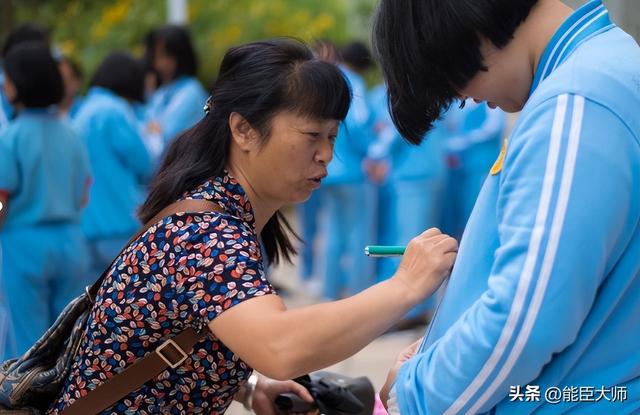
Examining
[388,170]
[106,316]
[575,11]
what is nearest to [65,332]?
[106,316]

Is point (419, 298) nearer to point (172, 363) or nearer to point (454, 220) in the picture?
point (172, 363)

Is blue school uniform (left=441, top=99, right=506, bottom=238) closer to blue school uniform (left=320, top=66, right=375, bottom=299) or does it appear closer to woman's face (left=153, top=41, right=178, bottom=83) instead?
blue school uniform (left=320, top=66, right=375, bottom=299)

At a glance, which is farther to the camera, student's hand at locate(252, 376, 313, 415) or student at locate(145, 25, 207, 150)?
student at locate(145, 25, 207, 150)

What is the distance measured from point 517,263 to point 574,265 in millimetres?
85

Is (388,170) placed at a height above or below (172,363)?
below

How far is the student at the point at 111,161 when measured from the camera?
6082 mm

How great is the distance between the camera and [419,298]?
1854mm

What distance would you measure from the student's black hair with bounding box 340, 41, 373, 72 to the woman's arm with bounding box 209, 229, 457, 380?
6.12 meters

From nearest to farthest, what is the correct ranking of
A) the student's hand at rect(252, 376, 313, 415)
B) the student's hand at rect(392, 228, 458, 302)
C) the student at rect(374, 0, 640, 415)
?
1. the student at rect(374, 0, 640, 415)
2. the student's hand at rect(392, 228, 458, 302)
3. the student's hand at rect(252, 376, 313, 415)

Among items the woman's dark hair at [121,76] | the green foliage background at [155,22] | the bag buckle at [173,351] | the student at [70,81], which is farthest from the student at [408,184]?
the bag buckle at [173,351]

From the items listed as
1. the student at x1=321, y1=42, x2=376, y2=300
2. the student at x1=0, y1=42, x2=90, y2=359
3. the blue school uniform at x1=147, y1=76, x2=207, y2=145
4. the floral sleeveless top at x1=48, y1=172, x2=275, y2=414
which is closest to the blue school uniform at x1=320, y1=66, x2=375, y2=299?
the student at x1=321, y1=42, x2=376, y2=300

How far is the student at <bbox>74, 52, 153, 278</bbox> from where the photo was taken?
20.0 ft

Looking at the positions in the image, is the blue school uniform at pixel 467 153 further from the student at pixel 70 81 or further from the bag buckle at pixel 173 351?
the bag buckle at pixel 173 351

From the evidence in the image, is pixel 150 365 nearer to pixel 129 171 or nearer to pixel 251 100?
pixel 251 100
